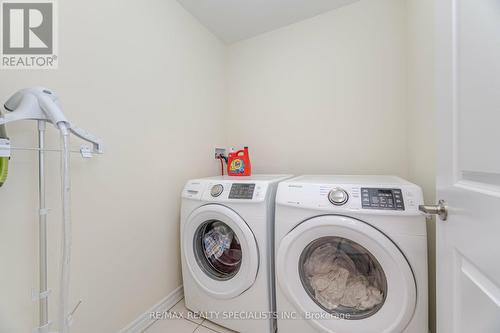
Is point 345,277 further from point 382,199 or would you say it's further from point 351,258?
point 382,199

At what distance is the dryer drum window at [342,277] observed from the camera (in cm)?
96

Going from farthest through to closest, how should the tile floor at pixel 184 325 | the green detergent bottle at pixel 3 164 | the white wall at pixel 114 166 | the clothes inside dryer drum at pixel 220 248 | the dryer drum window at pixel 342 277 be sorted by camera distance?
the clothes inside dryer drum at pixel 220 248 < the tile floor at pixel 184 325 < the dryer drum window at pixel 342 277 < the white wall at pixel 114 166 < the green detergent bottle at pixel 3 164

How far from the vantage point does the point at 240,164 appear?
1625mm

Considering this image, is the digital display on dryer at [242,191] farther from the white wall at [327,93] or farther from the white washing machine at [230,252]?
the white wall at [327,93]

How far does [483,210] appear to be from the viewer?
43 cm

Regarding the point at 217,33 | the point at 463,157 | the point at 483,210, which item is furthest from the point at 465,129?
the point at 217,33

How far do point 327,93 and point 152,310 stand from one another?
198cm

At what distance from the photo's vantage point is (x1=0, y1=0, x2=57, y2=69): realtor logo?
0.78 meters

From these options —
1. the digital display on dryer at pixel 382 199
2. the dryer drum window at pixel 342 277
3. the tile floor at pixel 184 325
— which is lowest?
the tile floor at pixel 184 325

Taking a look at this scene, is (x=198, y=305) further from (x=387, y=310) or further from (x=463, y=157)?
(x=463, y=157)

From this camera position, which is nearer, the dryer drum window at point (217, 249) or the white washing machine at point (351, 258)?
the white washing machine at point (351, 258)

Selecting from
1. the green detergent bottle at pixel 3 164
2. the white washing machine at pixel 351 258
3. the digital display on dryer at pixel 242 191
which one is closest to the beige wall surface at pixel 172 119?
the green detergent bottle at pixel 3 164

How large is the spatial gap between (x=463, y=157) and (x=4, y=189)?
4.78 feet

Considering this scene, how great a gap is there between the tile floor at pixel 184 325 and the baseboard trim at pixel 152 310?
0.12ft
